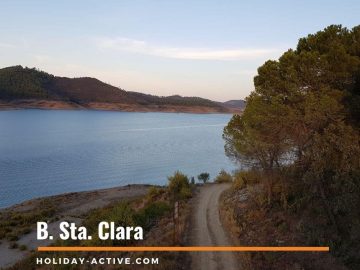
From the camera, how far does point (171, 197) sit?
107 feet

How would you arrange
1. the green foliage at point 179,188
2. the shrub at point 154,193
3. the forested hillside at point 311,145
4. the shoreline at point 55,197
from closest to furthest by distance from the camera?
the forested hillside at point 311,145, the green foliage at point 179,188, the shrub at point 154,193, the shoreline at point 55,197

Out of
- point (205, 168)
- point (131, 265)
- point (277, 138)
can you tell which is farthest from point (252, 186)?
point (205, 168)

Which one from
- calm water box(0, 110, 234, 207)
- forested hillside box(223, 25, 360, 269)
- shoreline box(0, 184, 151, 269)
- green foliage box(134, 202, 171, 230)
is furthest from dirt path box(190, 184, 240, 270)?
calm water box(0, 110, 234, 207)

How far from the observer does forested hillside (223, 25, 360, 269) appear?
18469 mm

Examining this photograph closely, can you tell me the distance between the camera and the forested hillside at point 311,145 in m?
18.5

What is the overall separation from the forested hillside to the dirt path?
3.77ft

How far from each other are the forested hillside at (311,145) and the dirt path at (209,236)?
115 cm

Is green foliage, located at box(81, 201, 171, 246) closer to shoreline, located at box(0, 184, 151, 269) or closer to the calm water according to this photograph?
shoreline, located at box(0, 184, 151, 269)

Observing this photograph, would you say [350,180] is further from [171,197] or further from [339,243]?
[171,197]

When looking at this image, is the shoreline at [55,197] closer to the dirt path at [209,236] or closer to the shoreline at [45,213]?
the shoreline at [45,213]

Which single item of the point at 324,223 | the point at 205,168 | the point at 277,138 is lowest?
the point at 205,168

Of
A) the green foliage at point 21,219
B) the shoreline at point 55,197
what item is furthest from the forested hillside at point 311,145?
the shoreline at point 55,197

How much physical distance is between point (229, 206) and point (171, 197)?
22.9 ft

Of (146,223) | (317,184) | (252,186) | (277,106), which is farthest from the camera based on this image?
(252,186)
